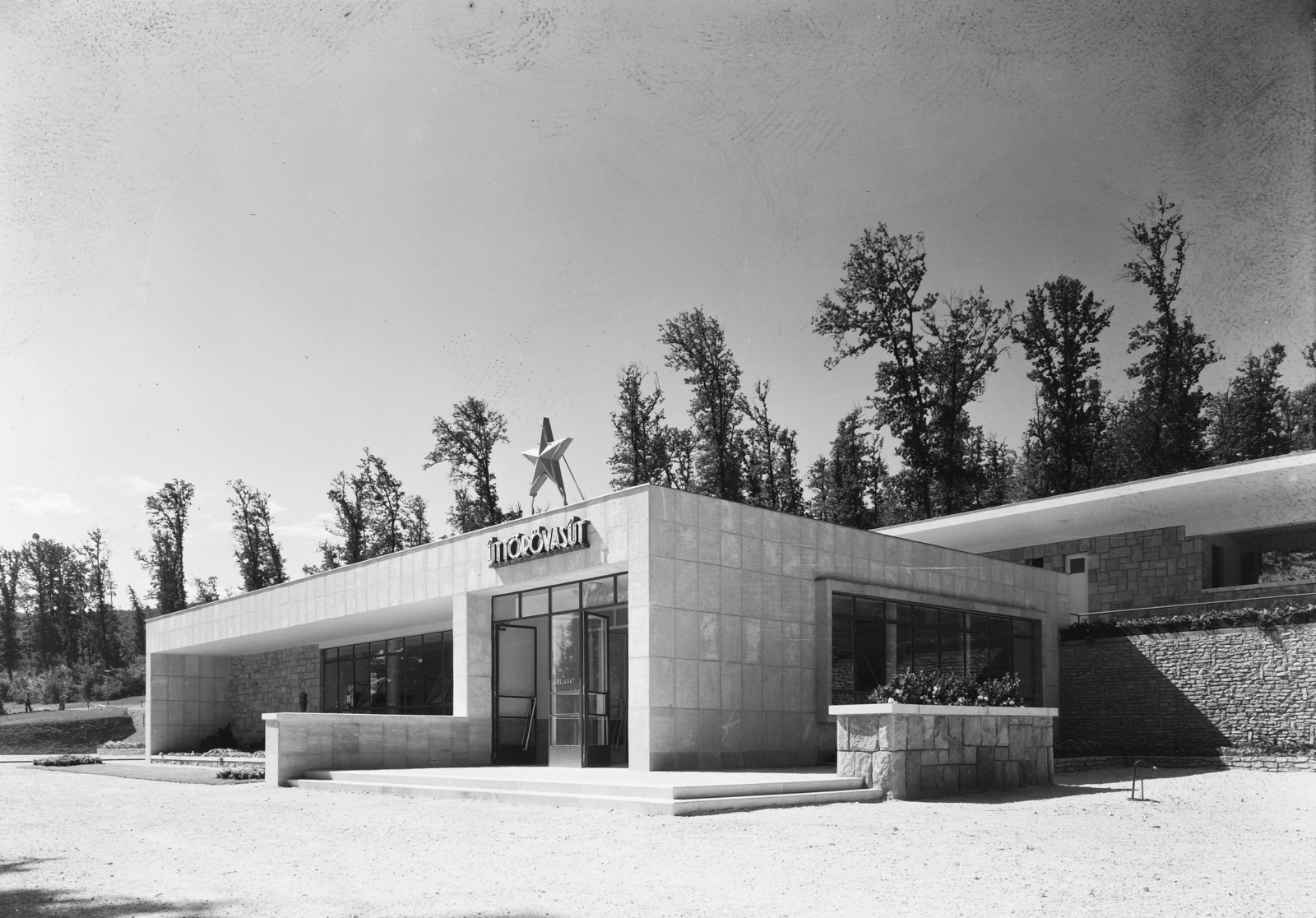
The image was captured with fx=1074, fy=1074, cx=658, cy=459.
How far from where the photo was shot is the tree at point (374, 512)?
50094mm

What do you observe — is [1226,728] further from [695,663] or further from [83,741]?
[83,741]

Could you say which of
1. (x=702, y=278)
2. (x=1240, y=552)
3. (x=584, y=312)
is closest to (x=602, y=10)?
(x=584, y=312)

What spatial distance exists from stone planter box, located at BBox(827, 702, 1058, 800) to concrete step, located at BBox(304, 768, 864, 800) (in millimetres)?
383

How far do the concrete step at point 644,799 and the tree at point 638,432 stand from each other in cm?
2677

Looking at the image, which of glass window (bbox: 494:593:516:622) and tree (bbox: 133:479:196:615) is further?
tree (bbox: 133:479:196:615)

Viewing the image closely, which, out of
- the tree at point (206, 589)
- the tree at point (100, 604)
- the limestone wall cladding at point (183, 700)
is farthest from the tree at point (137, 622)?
the limestone wall cladding at point (183, 700)

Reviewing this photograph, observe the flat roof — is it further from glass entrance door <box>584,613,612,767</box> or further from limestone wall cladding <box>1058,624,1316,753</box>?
glass entrance door <box>584,613,612,767</box>

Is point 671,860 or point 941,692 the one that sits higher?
point 941,692

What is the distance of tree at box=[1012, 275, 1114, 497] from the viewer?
36.4m

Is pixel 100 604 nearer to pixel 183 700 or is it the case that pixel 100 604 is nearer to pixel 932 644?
pixel 183 700

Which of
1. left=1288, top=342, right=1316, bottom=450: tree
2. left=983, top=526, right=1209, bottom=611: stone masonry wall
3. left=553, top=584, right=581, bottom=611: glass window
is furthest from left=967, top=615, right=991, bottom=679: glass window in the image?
left=1288, top=342, right=1316, bottom=450: tree

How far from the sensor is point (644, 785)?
40.0 ft

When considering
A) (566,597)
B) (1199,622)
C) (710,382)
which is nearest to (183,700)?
(566,597)

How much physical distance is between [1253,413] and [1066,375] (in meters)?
6.07
